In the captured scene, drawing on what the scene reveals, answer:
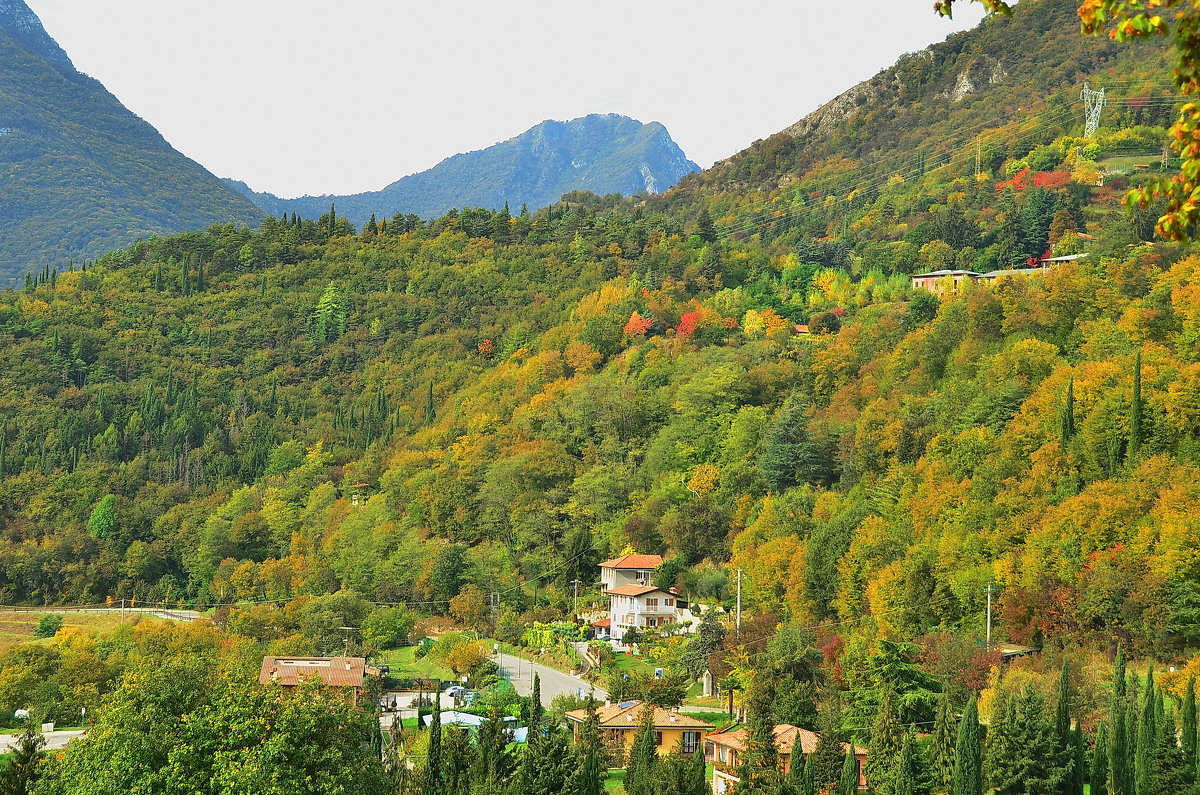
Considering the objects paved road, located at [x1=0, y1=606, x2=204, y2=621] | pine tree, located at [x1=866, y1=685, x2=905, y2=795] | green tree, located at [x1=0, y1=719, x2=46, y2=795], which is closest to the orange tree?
pine tree, located at [x1=866, y1=685, x2=905, y2=795]

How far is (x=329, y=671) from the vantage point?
155 feet

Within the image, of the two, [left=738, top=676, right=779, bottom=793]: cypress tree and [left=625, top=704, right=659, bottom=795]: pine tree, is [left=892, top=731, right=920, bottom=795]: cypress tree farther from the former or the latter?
[left=625, top=704, right=659, bottom=795]: pine tree

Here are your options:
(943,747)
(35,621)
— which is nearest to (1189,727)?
(943,747)

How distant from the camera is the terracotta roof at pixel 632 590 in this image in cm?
5631

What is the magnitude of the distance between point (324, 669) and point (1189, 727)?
96.1 ft

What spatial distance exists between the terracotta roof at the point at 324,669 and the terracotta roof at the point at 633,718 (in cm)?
901

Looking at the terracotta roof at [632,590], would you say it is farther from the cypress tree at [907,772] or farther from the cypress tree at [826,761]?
the cypress tree at [907,772]

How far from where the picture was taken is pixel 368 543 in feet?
235

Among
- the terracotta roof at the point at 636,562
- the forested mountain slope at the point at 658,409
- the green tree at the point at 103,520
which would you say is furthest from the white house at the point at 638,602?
the green tree at the point at 103,520

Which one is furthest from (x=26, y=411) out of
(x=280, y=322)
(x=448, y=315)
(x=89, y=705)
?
(x=89, y=705)

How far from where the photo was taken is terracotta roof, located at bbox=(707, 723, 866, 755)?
35062 millimetres

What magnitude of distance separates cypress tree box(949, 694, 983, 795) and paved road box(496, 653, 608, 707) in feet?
63.2

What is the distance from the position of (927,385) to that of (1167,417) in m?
15.9

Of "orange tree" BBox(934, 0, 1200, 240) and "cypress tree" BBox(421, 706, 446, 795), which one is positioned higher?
"orange tree" BBox(934, 0, 1200, 240)
